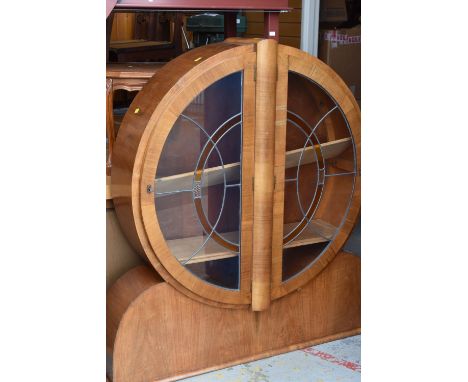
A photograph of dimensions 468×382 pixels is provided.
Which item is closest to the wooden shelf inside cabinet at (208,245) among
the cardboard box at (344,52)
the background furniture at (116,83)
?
the background furniture at (116,83)

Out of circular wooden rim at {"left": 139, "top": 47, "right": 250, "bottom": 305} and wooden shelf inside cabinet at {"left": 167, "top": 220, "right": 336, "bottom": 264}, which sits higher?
circular wooden rim at {"left": 139, "top": 47, "right": 250, "bottom": 305}

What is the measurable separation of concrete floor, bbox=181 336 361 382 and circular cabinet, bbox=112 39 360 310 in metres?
0.25

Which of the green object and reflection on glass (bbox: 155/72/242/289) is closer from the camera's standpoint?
reflection on glass (bbox: 155/72/242/289)

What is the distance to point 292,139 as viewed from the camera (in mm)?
2896

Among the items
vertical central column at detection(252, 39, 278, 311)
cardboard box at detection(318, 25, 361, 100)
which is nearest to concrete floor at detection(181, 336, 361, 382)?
vertical central column at detection(252, 39, 278, 311)

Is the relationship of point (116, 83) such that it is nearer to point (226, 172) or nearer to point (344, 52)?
point (226, 172)

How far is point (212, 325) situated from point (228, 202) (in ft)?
1.50

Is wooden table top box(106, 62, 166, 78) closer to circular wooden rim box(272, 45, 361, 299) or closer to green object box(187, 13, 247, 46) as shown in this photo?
circular wooden rim box(272, 45, 361, 299)

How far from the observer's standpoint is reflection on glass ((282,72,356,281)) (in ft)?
9.46

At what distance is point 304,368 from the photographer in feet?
9.50

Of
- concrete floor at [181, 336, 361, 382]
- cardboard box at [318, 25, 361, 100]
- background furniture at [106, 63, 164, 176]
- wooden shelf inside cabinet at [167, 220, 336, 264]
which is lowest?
concrete floor at [181, 336, 361, 382]
